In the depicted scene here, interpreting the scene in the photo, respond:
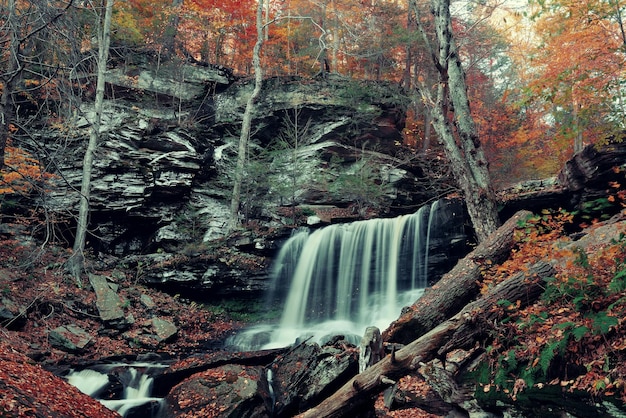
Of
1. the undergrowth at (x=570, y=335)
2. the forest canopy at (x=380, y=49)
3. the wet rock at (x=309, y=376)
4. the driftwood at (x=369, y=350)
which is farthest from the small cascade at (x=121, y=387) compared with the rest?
the forest canopy at (x=380, y=49)

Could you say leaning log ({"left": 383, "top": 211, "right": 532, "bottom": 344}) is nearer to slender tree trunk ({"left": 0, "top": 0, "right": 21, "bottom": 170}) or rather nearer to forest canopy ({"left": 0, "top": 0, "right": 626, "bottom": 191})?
slender tree trunk ({"left": 0, "top": 0, "right": 21, "bottom": 170})

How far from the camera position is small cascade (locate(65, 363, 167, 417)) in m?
6.70

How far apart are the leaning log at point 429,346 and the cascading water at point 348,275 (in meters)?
5.38

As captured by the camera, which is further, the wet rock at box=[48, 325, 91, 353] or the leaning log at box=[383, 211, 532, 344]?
the wet rock at box=[48, 325, 91, 353]

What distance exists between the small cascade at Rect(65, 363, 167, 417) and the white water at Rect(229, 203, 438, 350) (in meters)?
3.30

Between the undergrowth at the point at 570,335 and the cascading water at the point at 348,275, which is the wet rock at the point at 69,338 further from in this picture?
the undergrowth at the point at 570,335

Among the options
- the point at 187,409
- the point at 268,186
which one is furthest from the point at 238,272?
the point at 187,409

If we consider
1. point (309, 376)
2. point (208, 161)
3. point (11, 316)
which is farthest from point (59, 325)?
point (208, 161)

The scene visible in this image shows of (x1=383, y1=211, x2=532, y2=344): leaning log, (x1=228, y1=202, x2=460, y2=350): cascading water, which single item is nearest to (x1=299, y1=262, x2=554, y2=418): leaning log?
(x1=383, y1=211, x2=532, y2=344): leaning log

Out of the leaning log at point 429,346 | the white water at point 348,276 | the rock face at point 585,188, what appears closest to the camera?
the leaning log at point 429,346

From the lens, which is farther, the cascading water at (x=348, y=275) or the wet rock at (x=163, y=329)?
the cascading water at (x=348, y=275)

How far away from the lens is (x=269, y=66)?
2153 cm

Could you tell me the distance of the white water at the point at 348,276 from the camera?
1101cm

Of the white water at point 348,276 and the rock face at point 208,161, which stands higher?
the rock face at point 208,161
